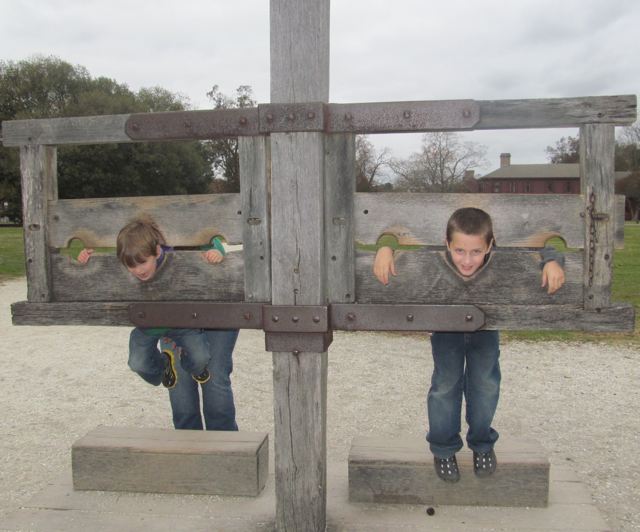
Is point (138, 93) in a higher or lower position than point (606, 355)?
higher

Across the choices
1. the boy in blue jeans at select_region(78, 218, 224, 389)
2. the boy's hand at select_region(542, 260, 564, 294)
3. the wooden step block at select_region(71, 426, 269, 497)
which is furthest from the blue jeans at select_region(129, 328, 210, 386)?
the boy's hand at select_region(542, 260, 564, 294)

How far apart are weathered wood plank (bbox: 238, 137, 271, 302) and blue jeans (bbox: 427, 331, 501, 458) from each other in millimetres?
927

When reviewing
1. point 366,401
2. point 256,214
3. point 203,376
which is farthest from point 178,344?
point 366,401

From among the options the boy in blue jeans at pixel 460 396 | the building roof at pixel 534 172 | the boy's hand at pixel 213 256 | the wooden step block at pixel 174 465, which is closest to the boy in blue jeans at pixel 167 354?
the boy's hand at pixel 213 256

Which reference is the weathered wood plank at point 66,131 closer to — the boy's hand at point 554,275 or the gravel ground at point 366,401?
the boy's hand at point 554,275

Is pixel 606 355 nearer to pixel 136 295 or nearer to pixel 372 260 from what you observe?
pixel 372 260

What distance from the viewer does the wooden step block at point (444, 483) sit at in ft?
9.30

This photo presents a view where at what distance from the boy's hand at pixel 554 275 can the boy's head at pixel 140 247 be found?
1.65m

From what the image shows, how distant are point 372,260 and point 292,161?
1.76 feet

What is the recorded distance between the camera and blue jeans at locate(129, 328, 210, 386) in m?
3.13

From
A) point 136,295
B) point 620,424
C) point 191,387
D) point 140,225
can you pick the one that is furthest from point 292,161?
point 620,424

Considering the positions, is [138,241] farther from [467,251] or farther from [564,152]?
[564,152]

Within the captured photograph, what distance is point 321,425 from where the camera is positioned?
8.36 feet

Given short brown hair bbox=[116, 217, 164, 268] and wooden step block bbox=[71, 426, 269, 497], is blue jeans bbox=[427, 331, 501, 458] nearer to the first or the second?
wooden step block bbox=[71, 426, 269, 497]
